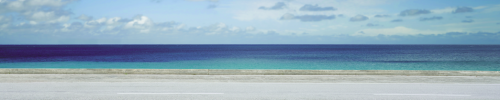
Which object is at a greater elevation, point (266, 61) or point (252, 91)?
point (252, 91)

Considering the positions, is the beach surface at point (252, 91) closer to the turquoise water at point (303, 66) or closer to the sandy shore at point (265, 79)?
the sandy shore at point (265, 79)

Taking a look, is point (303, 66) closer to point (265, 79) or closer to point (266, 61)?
point (266, 61)

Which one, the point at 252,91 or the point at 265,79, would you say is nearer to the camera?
the point at 252,91

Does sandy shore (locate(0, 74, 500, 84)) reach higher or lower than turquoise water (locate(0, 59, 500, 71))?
higher

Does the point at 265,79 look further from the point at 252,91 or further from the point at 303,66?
the point at 303,66

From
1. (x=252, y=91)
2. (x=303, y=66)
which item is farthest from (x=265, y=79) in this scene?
(x=303, y=66)

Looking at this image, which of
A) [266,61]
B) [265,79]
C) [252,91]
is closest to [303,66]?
[266,61]

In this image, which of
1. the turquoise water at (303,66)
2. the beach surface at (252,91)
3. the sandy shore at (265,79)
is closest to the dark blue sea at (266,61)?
the turquoise water at (303,66)

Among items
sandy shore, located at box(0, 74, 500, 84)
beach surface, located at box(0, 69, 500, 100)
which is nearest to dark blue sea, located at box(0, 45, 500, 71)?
sandy shore, located at box(0, 74, 500, 84)

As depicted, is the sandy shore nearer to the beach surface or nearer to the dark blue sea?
the beach surface

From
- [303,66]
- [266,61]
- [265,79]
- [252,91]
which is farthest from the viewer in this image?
[266,61]

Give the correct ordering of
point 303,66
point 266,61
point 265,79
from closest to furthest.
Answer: point 265,79 → point 303,66 → point 266,61

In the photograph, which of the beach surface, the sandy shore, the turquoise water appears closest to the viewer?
the beach surface

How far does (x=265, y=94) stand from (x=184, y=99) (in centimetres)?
199
